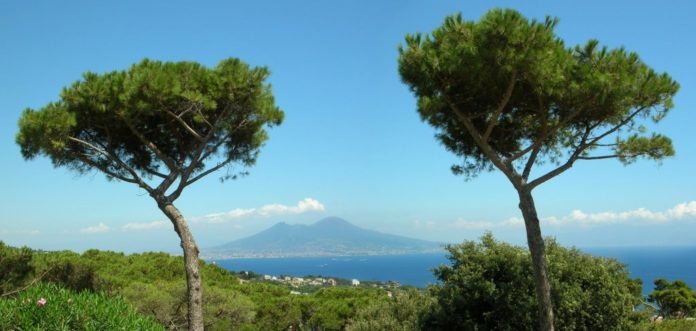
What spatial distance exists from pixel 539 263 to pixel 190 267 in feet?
16.2

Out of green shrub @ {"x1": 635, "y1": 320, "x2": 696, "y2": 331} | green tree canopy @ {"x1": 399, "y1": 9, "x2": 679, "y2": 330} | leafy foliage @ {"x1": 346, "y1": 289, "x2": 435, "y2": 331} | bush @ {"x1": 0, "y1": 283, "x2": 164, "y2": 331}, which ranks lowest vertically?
green shrub @ {"x1": 635, "y1": 320, "x2": 696, "y2": 331}

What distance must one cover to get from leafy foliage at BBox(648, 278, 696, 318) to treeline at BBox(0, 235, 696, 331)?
1619 centimetres

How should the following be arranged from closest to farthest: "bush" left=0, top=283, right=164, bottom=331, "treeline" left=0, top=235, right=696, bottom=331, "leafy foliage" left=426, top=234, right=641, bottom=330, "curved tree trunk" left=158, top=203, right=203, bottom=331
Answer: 1. "bush" left=0, top=283, right=164, bottom=331
2. "treeline" left=0, top=235, right=696, bottom=331
3. "leafy foliage" left=426, top=234, right=641, bottom=330
4. "curved tree trunk" left=158, top=203, right=203, bottom=331

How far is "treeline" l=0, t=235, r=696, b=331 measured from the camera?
3455 mm

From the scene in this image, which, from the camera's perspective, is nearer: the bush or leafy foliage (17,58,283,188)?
the bush

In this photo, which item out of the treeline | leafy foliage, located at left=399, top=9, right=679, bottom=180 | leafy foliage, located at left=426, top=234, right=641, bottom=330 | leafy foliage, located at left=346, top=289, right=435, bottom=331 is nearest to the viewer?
the treeline

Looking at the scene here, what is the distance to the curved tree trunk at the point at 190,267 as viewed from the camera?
757 centimetres

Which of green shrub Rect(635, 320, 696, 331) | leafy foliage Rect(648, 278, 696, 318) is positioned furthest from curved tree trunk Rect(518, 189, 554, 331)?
leafy foliage Rect(648, 278, 696, 318)

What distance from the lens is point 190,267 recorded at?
7.79m

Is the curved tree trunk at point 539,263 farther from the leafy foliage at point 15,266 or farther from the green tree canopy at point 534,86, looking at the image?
the leafy foliage at point 15,266

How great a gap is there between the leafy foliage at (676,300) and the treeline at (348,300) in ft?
53.1

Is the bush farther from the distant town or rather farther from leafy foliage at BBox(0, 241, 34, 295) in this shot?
leafy foliage at BBox(0, 241, 34, 295)

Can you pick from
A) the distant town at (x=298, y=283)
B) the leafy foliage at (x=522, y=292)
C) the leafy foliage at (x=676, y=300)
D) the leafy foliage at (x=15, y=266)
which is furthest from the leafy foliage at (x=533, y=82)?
the leafy foliage at (x=676, y=300)

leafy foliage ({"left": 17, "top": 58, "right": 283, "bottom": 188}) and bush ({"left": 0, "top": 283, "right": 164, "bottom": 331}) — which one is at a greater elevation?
leafy foliage ({"left": 17, "top": 58, "right": 283, "bottom": 188})
